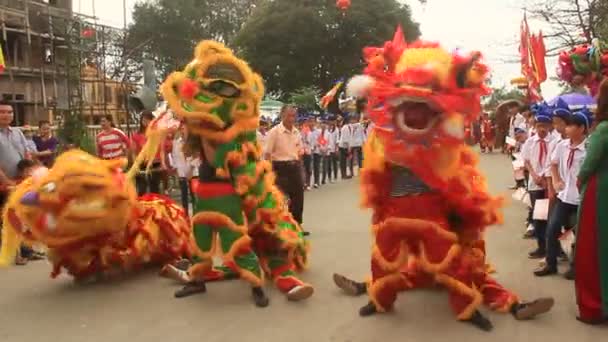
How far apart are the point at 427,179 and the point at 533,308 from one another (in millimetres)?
1214

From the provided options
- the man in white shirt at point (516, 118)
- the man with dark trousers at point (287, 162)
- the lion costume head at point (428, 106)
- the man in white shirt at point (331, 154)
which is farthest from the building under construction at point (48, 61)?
the lion costume head at point (428, 106)

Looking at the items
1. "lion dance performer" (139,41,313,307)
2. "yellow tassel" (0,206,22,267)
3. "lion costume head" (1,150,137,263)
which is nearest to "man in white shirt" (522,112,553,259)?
"lion dance performer" (139,41,313,307)

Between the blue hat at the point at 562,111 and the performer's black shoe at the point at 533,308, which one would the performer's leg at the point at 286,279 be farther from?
the blue hat at the point at 562,111

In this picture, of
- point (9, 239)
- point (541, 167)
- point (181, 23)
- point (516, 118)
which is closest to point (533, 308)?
point (541, 167)

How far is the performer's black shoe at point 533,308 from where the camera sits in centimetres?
431

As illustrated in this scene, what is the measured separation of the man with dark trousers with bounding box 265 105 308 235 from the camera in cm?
782

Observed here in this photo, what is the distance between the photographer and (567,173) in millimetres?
5199

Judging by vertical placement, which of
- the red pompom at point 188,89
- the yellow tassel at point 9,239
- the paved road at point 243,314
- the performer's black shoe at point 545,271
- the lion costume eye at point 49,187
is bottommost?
the paved road at point 243,314

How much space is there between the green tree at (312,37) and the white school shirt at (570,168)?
1029 inches

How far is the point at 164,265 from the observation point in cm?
618

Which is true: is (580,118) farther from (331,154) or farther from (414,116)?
(331,154)

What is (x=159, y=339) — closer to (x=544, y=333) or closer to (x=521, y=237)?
(x=544, y=333)

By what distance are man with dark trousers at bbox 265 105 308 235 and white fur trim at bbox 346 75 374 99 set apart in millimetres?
3487

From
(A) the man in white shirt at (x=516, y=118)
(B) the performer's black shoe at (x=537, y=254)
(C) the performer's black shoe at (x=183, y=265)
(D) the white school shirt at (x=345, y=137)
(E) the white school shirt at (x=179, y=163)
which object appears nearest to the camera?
(C) the performer's black shoe at (x=183, y=265)
